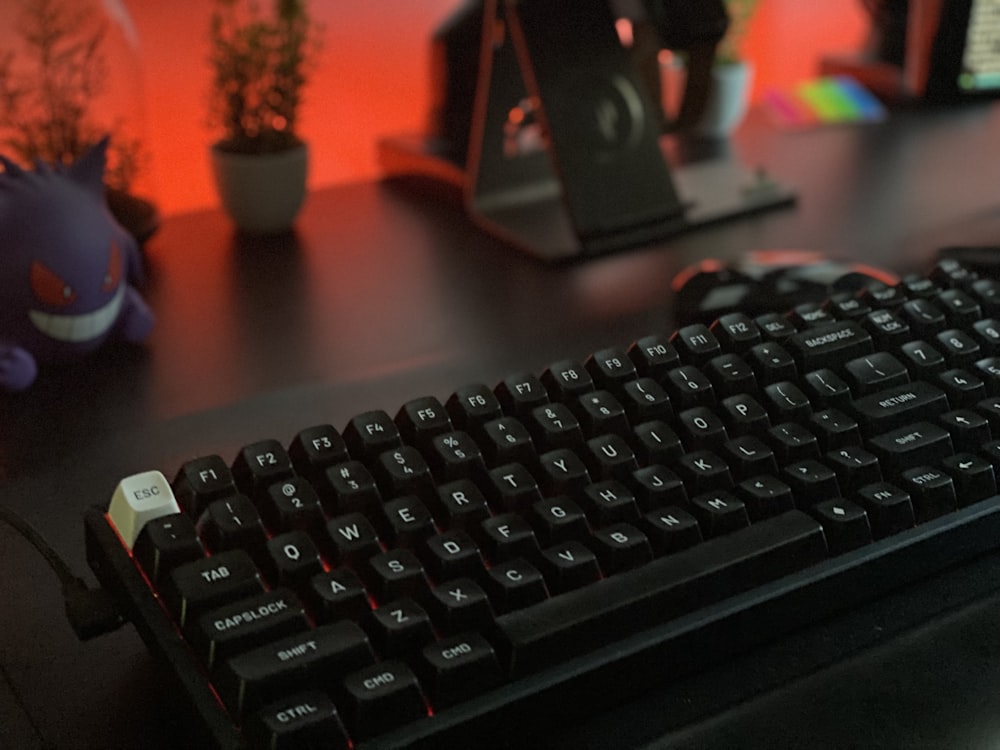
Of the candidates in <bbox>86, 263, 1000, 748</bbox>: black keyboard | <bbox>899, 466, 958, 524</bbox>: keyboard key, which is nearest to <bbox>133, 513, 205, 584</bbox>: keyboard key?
<bbox>86, 263, 1000, 748</bbox>: black keyboard

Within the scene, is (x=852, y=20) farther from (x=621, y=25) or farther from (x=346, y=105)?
(x=346, y=105)

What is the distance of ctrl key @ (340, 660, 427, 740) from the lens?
15.5 inches

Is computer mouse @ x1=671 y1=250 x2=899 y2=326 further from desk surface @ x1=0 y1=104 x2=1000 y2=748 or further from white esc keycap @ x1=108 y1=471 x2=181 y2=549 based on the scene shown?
white esc keycap @ x1=108 y1=471 x2=181 y2=549

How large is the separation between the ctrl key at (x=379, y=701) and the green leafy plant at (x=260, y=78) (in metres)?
0.62

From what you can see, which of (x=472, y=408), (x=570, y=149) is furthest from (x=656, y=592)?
(x=570, y=149)

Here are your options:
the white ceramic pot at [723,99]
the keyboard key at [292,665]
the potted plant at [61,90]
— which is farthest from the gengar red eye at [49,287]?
the white ceramic pot at [723,99]

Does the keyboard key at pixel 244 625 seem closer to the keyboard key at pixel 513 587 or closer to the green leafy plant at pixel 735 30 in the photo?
the keyboard key at pixel 513 587

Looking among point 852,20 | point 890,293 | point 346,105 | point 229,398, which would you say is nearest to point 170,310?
point 229,398

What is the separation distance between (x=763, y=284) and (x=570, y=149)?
8.7 inches

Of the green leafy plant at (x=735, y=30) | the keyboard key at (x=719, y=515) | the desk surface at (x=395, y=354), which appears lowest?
the desk surface at (x=395, y=354)

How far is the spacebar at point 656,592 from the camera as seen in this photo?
0.43 m

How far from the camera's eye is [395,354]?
755 mm

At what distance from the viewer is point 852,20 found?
1.45 m

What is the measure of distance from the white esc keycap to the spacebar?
0.15 meters
